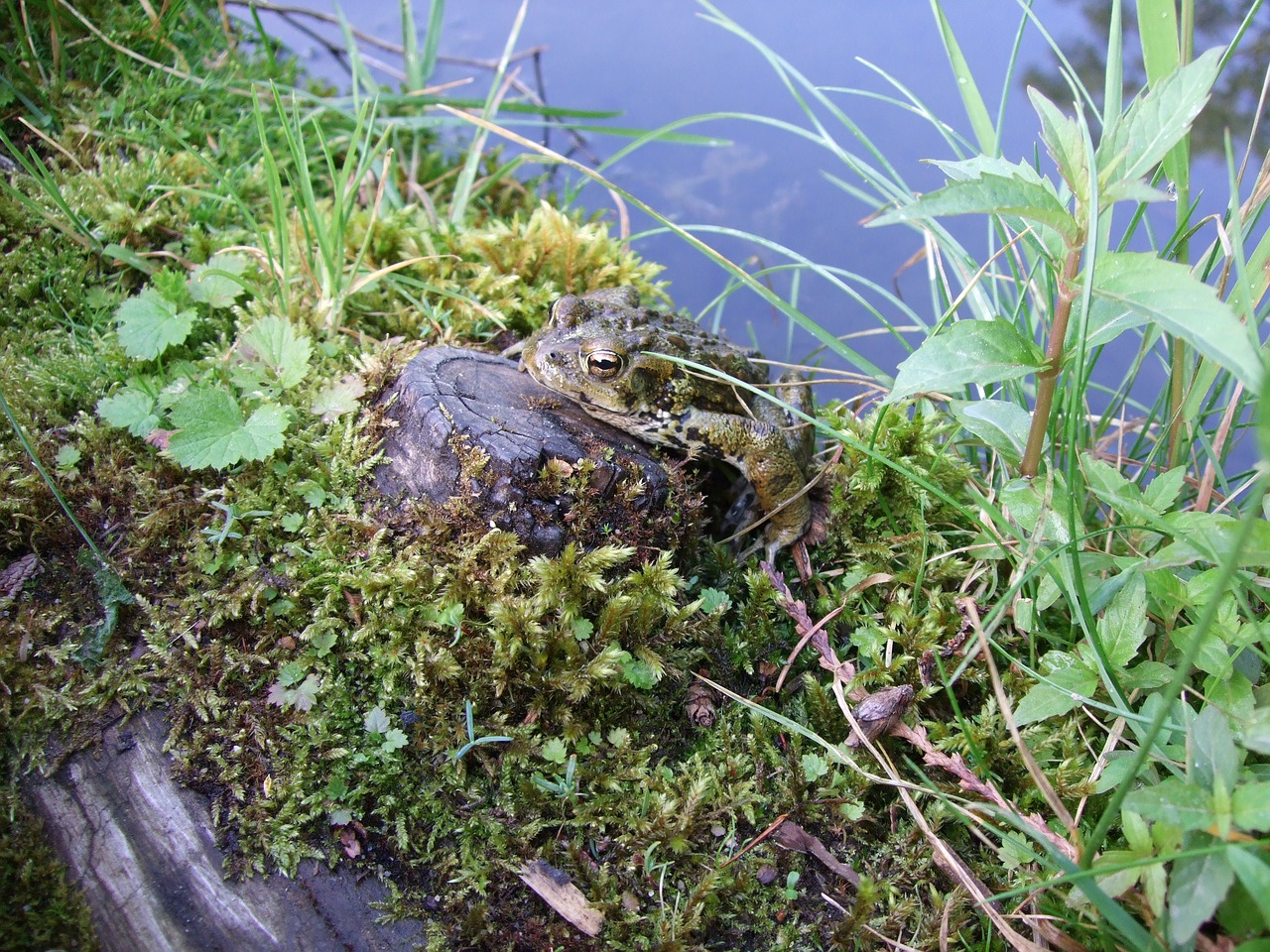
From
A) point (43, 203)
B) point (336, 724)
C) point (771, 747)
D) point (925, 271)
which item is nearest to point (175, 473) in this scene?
point (336, 724)

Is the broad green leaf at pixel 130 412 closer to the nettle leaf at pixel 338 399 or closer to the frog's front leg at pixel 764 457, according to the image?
the nettle leaf at pixel 338 399

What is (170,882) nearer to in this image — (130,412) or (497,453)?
(497,453)

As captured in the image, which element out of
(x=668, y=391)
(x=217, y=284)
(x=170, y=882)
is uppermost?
(x=668, y=391)

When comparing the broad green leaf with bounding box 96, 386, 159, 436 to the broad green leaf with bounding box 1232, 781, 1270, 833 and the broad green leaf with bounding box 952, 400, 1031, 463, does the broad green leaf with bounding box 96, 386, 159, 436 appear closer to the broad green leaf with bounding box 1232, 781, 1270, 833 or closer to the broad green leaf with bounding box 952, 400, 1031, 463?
the broad green leaf with bounding box 952, 400, 1031, 463

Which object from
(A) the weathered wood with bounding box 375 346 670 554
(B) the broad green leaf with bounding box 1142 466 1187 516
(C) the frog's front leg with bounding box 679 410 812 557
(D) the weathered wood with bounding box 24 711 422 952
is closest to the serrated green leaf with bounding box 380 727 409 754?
(D) the weathered wood with bounding box 24 711 422 952

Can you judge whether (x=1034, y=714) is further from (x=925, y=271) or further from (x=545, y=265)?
(x=925, y=271)

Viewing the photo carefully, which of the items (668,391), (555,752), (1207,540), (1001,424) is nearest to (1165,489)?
(1207,540)
